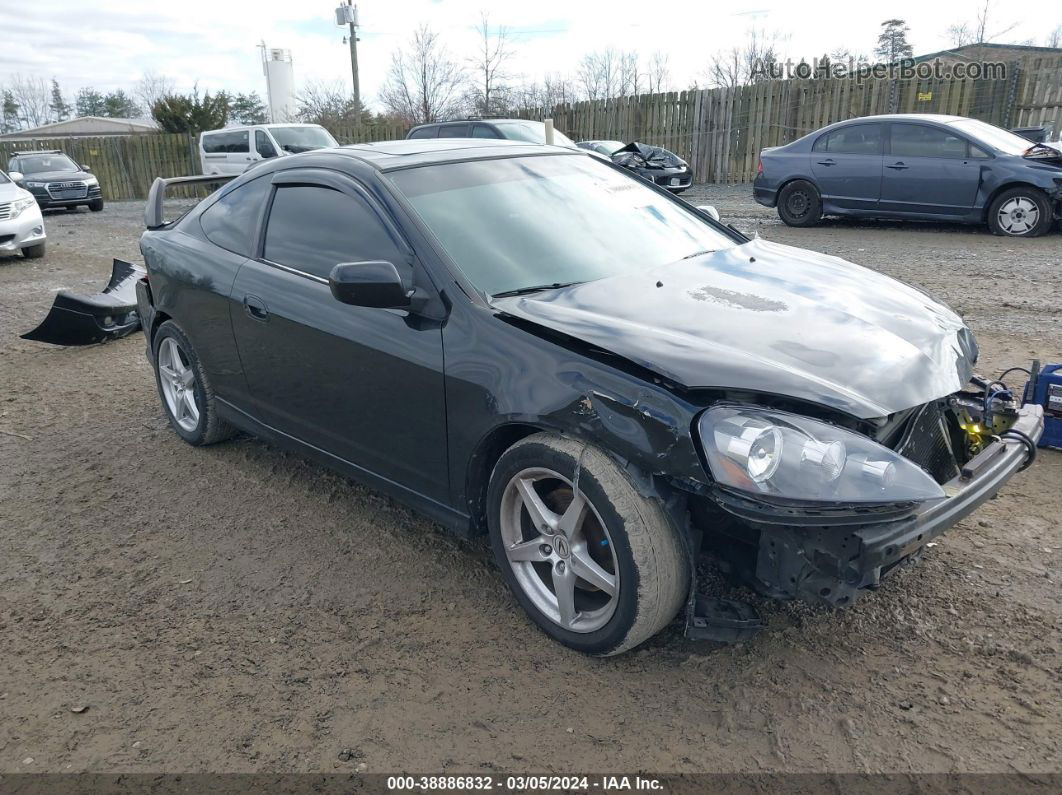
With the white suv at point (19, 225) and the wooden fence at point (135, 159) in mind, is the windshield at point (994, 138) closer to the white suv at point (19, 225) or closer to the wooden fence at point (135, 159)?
the white suv at point (19, 225)

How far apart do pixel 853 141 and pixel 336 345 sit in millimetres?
9838

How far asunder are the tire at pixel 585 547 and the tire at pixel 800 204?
397 inches

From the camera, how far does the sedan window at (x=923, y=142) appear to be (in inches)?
401

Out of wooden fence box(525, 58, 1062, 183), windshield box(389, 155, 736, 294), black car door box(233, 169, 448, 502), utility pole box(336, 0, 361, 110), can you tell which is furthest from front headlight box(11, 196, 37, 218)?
utility pole box(336, 0, 361, 110)

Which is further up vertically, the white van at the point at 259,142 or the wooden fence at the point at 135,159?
the white van at the point at 259,142

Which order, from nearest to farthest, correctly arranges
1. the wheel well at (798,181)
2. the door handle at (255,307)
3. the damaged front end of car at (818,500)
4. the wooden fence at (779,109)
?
the damaged front end of car at (818,500) < the door handle at (255,307) < the wheel well at (798,181) < the wooden fence at (779,109)

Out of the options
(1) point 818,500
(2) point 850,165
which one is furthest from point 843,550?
(2) point 850,165

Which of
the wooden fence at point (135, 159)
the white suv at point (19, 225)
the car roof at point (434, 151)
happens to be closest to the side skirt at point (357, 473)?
the car roof at point (434, 151)

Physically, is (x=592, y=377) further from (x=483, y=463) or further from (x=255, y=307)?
(x=255, y=307)

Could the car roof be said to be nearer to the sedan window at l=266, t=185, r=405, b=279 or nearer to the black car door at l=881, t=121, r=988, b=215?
the sedan window at l=266, t=185, r=405, b=279

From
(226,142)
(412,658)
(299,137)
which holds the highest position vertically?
(299,137)

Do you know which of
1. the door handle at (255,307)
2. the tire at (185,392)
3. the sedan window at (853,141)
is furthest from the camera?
the sedan window at (853,141)

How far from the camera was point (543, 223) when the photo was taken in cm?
345

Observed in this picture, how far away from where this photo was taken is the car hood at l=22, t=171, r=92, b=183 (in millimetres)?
19281
